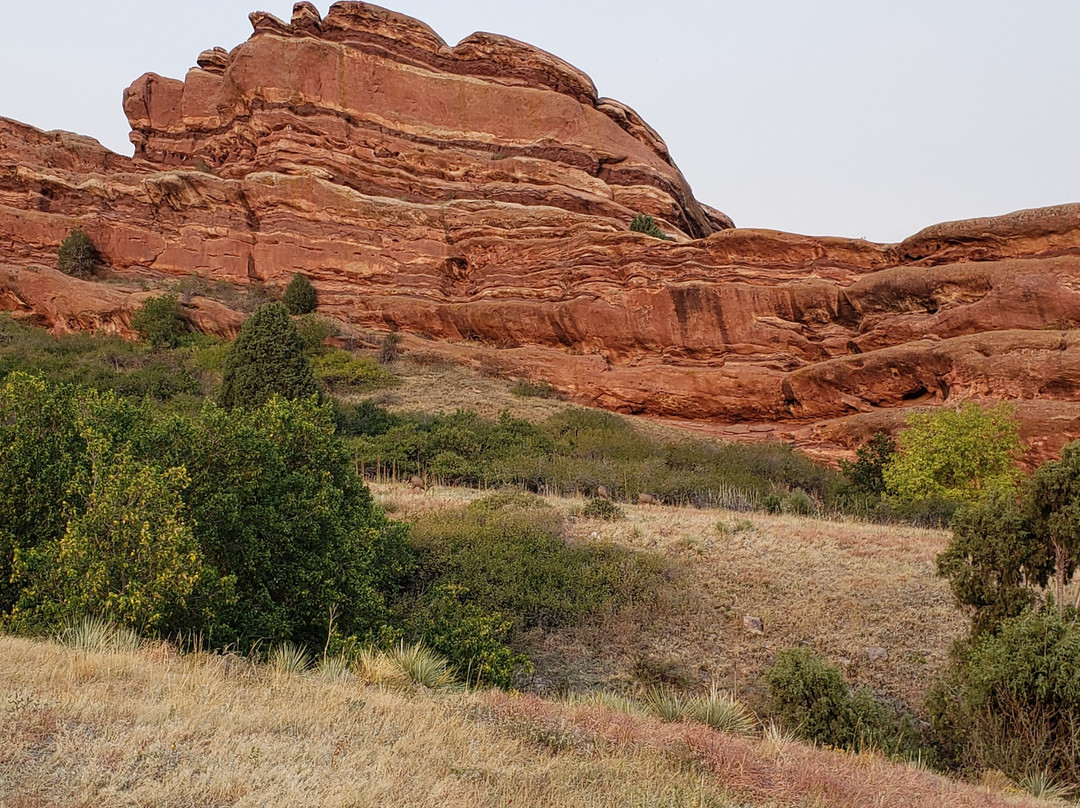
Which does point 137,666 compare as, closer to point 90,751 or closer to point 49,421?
point 90,751

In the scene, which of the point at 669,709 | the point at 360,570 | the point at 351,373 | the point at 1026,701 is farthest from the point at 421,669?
the point at 351,373

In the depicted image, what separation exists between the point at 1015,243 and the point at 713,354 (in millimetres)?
11124

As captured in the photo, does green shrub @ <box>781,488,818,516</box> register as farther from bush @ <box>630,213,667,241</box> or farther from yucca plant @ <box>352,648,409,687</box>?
bush @ <box>630,213,667,241</box>

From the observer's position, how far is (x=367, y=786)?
3973mm

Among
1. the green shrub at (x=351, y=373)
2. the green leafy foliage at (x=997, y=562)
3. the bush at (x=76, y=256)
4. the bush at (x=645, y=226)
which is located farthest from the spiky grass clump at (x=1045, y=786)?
the bush at (x=76, y=256)

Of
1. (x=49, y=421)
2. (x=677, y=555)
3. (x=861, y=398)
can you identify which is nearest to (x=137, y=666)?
(x=49, y=421)

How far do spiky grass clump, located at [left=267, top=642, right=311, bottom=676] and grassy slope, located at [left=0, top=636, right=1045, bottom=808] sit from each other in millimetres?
305

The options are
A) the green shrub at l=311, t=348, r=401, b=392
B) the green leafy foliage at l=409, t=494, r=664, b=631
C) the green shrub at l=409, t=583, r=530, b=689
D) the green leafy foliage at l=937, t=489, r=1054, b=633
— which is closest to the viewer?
the green shrub at l=409, t=583, r=530, b=689

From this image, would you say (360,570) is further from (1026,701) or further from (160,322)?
(160,322)

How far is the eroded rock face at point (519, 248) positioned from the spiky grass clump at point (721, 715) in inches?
782

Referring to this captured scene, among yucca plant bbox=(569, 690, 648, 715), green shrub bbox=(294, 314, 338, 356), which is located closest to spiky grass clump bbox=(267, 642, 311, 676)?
yucca plant bbox=(569, 690, 648, 715)

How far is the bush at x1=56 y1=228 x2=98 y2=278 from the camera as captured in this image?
1549 inches

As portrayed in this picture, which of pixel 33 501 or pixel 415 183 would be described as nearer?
pixel 33 501

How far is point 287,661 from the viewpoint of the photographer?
6.65 m
